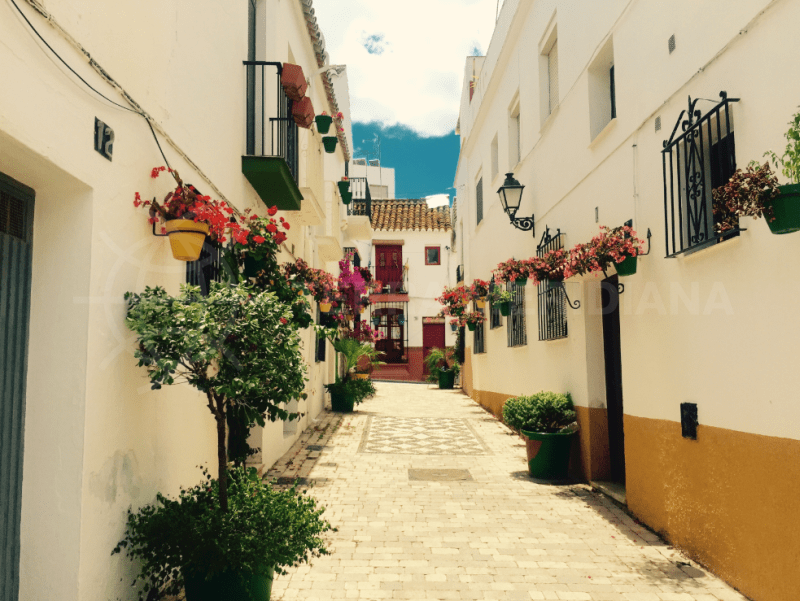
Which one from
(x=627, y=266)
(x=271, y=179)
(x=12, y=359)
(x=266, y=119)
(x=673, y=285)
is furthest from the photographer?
(x=266, y=119)

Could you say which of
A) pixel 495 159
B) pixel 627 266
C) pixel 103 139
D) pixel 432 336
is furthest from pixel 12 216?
pixel 432 336

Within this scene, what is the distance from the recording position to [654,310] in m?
5.68

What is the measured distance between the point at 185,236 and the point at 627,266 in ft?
12.5

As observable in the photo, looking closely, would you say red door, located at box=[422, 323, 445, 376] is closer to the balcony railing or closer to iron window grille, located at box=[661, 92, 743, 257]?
the balcony railing

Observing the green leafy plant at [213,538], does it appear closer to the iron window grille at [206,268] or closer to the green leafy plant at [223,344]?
the green leafy plant at [223,344]

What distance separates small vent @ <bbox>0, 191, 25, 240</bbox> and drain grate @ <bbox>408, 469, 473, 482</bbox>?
5697mm

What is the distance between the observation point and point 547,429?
7.89 m

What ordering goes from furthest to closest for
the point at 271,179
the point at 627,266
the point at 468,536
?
the point at 271,179 → the point at 627,266 → the point at 468,536

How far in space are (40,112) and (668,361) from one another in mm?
4748

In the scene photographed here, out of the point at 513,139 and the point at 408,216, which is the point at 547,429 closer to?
the point at 513,139

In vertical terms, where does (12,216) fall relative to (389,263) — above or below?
below

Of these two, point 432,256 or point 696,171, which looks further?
point 432,256

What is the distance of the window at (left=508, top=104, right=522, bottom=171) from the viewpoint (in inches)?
454

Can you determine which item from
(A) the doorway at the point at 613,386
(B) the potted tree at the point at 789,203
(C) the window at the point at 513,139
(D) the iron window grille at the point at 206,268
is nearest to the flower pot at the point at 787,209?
(B) the potted tree at the point at 789,203
